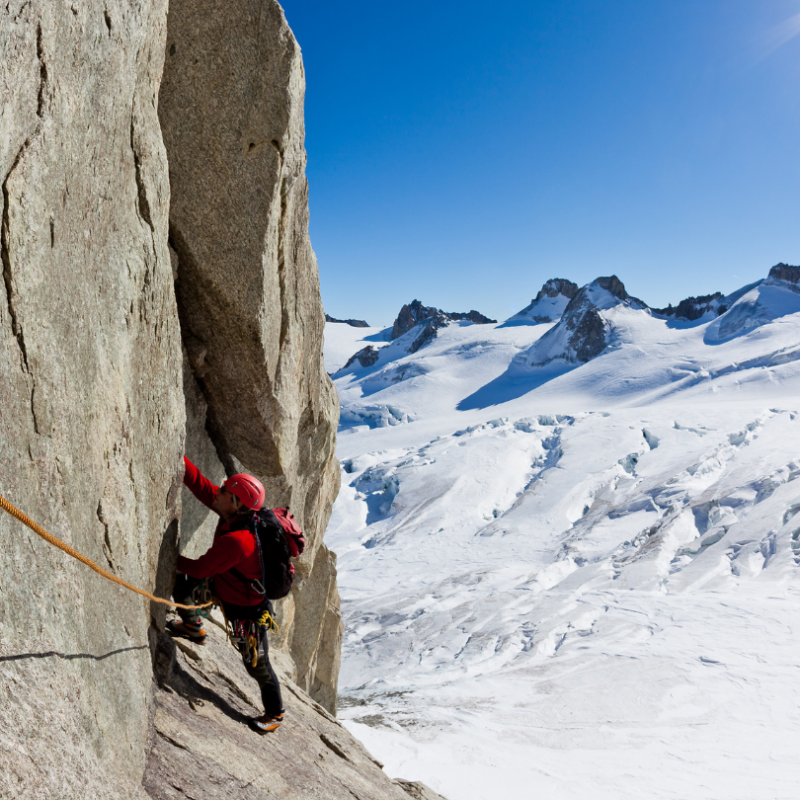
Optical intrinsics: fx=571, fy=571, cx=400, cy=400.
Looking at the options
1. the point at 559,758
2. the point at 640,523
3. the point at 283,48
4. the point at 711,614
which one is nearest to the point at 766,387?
the point at 640,523

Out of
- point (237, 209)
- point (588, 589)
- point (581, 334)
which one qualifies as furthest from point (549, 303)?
point (237, 209)

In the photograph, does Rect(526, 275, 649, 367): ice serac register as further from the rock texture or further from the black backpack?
the black backpack

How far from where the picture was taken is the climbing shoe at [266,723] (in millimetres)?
5293

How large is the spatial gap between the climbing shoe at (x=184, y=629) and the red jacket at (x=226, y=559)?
52 cm

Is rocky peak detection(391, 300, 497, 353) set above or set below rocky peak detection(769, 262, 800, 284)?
above

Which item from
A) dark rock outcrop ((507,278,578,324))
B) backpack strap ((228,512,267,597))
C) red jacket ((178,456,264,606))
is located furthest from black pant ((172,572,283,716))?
dark rock outcrop ((507,278,578,324))

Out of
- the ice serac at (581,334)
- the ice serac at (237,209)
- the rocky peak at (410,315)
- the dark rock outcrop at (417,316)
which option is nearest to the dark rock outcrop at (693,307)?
the ice serac at (581,334)

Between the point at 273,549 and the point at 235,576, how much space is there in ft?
1.69

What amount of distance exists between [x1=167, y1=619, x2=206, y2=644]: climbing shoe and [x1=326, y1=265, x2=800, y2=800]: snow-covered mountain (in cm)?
682

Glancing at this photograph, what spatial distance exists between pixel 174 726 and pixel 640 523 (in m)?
31.9

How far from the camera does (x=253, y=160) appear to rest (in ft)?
20.1

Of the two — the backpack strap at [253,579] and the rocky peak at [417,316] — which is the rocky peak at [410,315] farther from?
the backpack strap at [253,579]

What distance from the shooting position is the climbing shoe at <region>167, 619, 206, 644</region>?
541cm

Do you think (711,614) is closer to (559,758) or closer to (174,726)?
(559,758)
